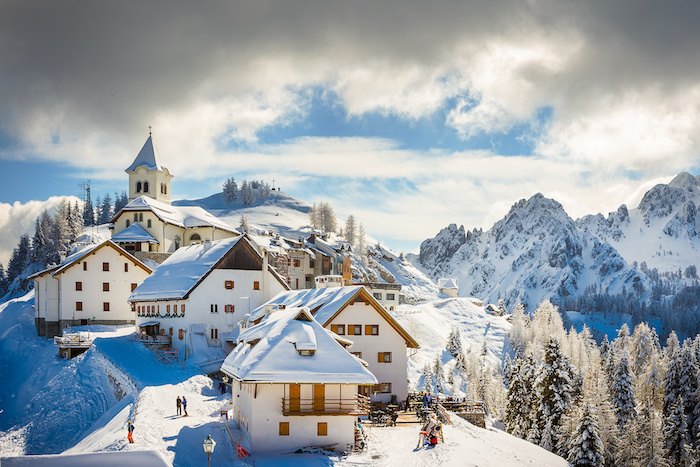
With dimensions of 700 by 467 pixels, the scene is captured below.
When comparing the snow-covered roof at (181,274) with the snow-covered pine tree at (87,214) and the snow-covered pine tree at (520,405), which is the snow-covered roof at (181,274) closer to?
the snow-covered pine tree at (520,405)

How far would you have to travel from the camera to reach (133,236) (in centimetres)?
8644

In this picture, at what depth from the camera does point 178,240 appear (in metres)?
94.6

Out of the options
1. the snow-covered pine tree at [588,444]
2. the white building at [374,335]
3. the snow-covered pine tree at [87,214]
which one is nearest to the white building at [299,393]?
the white building at [374,335]

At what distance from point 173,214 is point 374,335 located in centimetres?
6181

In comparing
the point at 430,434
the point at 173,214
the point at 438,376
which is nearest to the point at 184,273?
the point at 430,434

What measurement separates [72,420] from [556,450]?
41.1 metres

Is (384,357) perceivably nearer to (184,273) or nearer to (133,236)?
(184,273)

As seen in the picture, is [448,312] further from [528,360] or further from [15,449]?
[15,449]

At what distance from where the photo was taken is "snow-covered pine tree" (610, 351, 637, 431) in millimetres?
56166

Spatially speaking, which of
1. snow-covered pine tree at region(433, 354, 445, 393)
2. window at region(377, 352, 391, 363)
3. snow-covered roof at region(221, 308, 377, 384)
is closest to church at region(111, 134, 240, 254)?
snow-covered pine tree at region(433, 354, 445, 393)

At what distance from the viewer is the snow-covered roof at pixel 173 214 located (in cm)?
9175

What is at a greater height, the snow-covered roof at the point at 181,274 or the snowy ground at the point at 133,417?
the snow-covered roof at the point at 181,274

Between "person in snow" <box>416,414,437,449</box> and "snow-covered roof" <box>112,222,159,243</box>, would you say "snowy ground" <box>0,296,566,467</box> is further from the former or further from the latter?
"snow-covered roof" <box>112,222,159,243</box>

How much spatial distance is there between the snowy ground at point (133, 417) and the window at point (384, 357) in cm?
801
